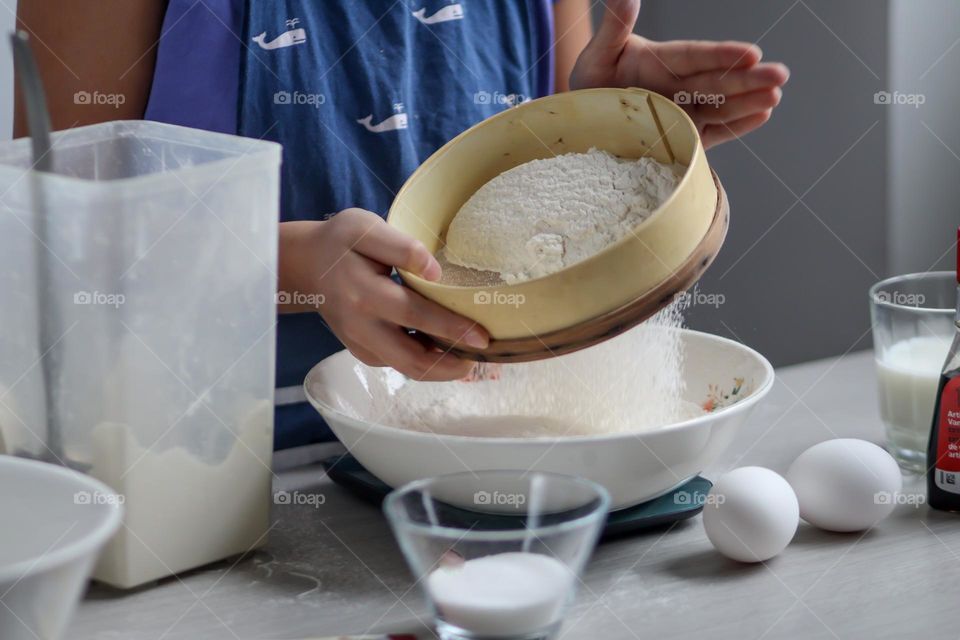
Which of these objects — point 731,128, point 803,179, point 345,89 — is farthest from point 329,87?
point 803,179

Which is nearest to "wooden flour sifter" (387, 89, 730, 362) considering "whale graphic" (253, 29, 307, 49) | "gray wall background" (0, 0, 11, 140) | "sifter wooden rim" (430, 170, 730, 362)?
"sifter wooden rim" (430, 170, 730, 362)

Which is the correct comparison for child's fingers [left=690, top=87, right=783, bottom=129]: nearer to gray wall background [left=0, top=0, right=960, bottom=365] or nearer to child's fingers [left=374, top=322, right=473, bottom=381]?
child's fingers [left=374, top=322, right=473, bottom=381]

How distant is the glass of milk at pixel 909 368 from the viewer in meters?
1.02

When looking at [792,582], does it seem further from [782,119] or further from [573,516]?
[782,119]

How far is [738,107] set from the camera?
987 mm

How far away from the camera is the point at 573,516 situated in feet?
2.34

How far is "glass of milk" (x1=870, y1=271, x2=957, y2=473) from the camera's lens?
3.35 feet

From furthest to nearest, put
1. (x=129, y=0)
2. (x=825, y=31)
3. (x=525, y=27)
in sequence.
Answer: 1. (x=825, y=31)
2. (x=525, y=27)
3. (x=129, y=0)

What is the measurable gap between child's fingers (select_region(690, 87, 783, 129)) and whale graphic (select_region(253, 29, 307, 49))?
38 cm

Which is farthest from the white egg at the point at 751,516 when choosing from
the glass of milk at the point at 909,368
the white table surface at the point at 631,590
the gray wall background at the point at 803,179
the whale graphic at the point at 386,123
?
the gray wall background at the point at 803,179

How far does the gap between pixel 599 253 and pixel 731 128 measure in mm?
346

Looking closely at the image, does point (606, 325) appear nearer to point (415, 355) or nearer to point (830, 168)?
point (415, 355)

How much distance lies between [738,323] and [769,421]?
1.97ft

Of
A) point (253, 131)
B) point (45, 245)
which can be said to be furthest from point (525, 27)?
point (45, 245)
